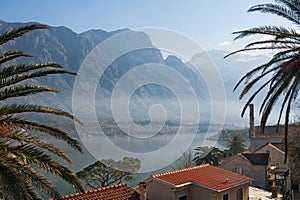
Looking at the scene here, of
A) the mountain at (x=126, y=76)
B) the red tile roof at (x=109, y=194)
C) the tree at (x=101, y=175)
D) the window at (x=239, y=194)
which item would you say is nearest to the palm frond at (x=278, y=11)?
the red tile roof at (x=109, y=194)

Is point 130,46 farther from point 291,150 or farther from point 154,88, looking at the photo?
point 291,150

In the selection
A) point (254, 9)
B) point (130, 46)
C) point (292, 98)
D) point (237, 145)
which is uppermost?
point (130, 46)

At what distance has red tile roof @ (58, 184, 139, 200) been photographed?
52.4ft

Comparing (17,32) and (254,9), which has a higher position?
(254,9)

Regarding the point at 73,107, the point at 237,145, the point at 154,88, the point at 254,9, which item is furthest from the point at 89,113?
the point at 254,9

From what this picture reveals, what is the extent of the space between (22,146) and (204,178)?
15.6m

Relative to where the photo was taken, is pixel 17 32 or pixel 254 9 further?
pixel 254 9

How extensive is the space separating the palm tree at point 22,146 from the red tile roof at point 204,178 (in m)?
12.1

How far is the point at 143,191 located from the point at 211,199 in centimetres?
424

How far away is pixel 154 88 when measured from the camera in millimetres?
154000

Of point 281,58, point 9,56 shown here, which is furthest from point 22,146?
point 281,58

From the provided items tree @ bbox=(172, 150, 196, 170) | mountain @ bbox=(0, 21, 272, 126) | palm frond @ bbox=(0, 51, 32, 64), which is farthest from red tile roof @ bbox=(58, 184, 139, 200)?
mountain @ bbox=(0, 21, 272, 126)

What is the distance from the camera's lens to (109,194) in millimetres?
17219

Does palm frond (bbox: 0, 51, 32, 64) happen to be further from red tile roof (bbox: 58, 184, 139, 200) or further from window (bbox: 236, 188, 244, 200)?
window (bbox: 236, 188, 244, 200)
